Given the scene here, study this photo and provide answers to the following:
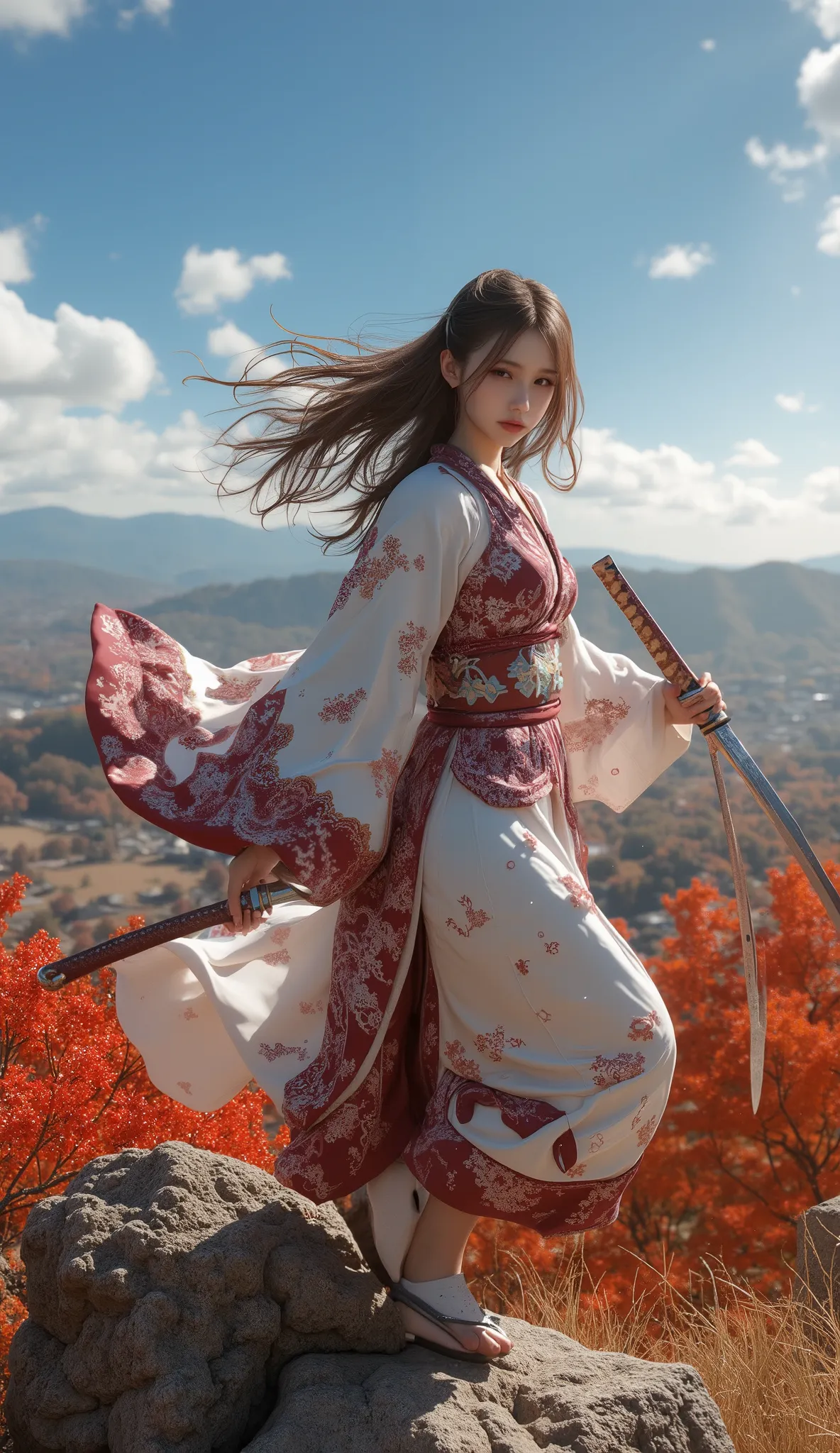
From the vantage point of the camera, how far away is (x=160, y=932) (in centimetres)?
268

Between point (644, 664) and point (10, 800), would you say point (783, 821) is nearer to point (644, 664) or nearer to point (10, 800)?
point (644, 664)

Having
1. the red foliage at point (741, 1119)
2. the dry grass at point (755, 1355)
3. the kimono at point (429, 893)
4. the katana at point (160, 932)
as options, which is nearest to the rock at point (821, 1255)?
the dry grass at point (755, 1355)

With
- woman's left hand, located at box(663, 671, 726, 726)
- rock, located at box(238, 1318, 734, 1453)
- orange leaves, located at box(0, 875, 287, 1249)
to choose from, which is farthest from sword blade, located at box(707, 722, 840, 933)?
orange leaves, located at box(0, 875, 287, 1249)

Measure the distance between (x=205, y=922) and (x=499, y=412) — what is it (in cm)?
142

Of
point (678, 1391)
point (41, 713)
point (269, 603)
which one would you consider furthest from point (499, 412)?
point (269, 603)

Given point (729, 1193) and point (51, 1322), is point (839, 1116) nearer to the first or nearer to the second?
point (729, 1193)

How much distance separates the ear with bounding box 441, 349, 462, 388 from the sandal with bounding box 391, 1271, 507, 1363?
86.2 inches

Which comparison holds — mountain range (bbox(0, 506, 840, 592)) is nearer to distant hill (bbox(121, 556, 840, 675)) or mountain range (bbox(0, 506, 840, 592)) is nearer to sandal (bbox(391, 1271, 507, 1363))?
distant hill (bbox(121, 556, 840, 675))

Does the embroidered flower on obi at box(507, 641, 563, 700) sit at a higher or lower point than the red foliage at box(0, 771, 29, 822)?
higher

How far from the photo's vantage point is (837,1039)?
746 cm

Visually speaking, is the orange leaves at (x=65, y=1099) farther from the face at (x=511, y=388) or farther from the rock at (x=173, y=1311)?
the face at (x=511, y=388)

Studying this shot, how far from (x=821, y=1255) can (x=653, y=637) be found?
2196mm

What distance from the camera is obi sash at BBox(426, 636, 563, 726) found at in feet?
8.98

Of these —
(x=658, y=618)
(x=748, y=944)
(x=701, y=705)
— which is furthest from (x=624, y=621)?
(x=748, y=944)
